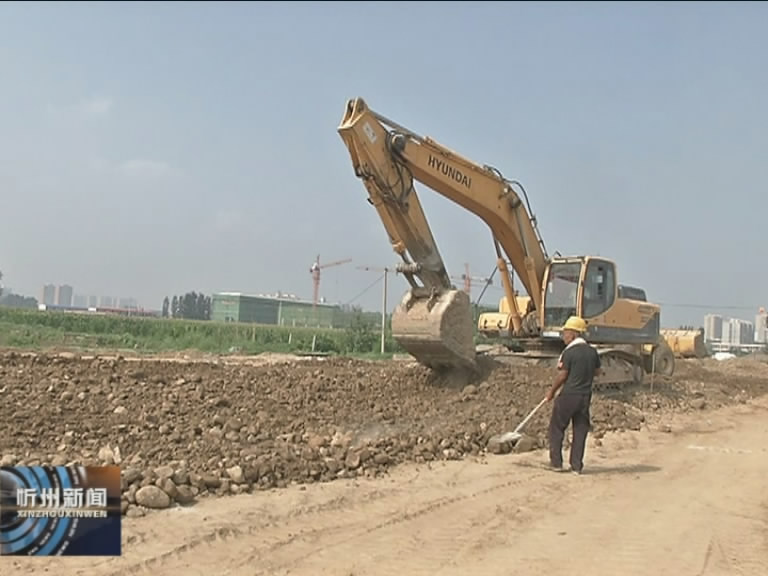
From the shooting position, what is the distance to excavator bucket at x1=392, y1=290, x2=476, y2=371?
1169cm

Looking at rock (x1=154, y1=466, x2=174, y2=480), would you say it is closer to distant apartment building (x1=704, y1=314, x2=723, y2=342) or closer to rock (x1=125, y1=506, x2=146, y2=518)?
rock (x1=125, y1=506, x2=146, y2=518)

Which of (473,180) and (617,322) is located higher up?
(473,180)

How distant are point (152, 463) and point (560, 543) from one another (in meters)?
3.60

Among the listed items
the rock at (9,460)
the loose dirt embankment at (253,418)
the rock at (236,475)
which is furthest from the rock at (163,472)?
the rock at (9,460)

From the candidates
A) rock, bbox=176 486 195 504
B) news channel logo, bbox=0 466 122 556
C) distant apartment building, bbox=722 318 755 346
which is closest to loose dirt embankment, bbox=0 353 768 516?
rock, bbox=176 486 195 504

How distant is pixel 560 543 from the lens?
568cm

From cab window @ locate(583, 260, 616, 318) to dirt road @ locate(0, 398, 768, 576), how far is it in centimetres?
584

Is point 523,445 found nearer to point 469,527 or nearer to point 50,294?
point 469,527

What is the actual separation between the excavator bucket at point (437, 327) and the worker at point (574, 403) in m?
3.35

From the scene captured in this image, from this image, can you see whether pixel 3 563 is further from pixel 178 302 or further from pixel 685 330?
pixel 178 302

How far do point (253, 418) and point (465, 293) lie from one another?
3808 mm

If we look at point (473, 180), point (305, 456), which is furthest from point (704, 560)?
point (473, 180)

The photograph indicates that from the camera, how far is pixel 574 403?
27.5 ft

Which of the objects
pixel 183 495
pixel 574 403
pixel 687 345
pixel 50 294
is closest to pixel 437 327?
pixel 574 403
